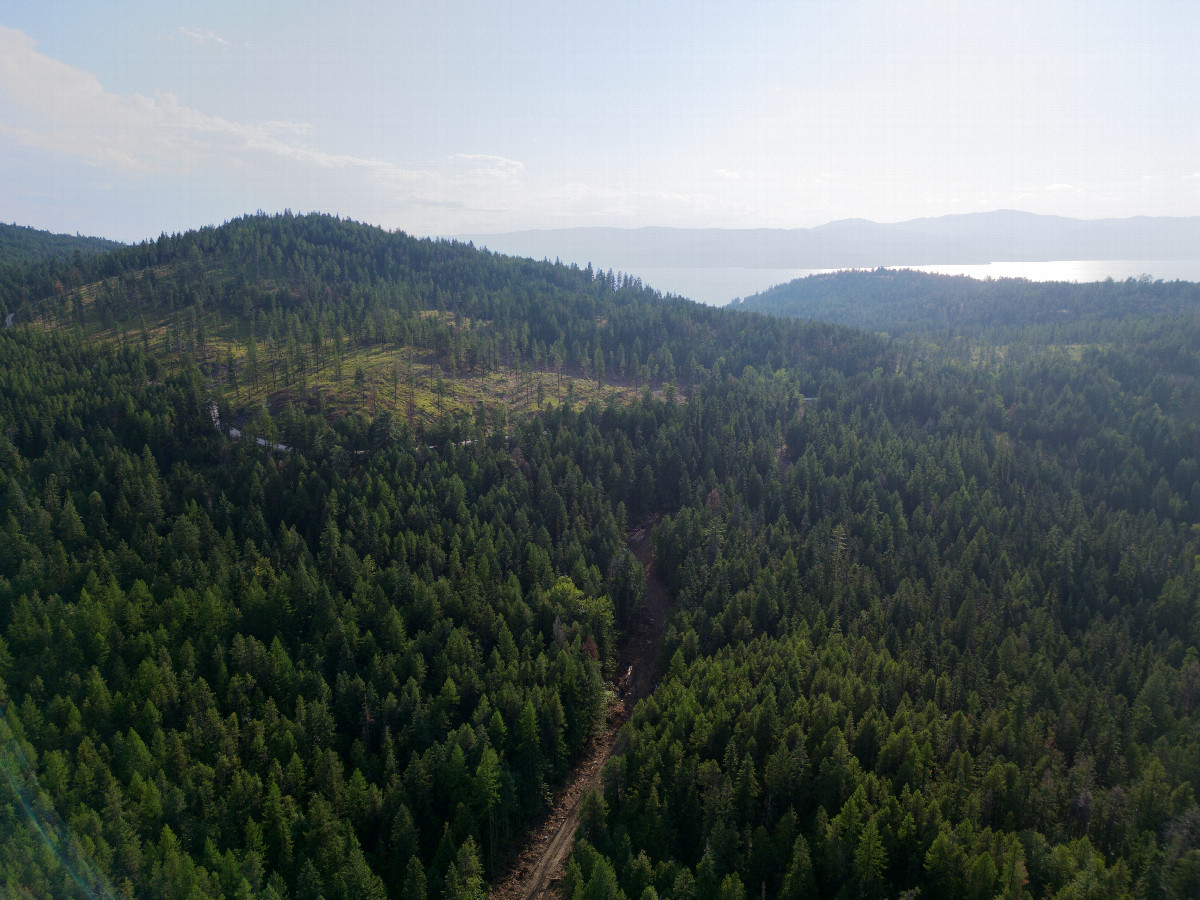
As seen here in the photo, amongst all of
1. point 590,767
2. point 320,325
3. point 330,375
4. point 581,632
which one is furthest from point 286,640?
point 320,325

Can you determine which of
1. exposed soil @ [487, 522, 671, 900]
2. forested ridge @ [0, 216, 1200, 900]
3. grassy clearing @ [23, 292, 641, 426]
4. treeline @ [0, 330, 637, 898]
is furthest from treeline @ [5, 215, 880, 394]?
exposed soil @ [487, 522, 671, 900]

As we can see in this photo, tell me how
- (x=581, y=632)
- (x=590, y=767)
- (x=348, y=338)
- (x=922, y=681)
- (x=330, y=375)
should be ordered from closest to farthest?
1. (x=922, y=681)
2. (x=590, y=767)
3. (x=581, y=632)
4. (x=330, y=375)
5. (x=348, y=338)

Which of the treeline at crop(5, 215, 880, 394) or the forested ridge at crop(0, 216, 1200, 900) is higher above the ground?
the treeline at crop(5, 215, 880, 394)

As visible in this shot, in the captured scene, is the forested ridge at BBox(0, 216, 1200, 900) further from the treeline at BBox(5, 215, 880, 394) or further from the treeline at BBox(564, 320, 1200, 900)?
the treeline at BBox(5, 215, 880, 394)

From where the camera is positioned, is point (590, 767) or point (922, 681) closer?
point (922, 681)

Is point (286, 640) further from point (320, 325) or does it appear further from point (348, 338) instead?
point (348, 338)

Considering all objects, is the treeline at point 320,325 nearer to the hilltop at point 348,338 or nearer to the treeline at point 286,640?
the hilltop at point 348,338

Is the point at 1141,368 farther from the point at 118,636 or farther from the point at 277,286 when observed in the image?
the point at 277,286
